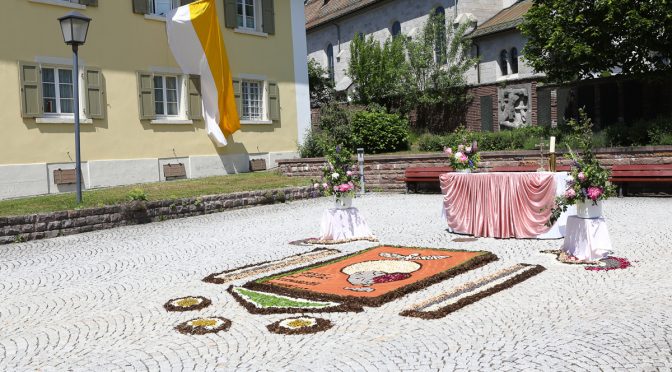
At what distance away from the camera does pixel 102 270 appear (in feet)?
30.2

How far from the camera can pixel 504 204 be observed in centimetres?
1061

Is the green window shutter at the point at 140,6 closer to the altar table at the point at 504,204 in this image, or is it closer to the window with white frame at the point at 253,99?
the window with white frame at the point at 253,99

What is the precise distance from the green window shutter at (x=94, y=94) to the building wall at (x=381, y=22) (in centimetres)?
1758

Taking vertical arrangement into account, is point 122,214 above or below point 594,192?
below

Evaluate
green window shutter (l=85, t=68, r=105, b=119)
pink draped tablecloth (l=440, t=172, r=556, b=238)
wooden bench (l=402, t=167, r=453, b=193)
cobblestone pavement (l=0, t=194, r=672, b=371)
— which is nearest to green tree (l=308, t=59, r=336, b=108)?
wooden bench (l=402, t=167, r=453, b=193)

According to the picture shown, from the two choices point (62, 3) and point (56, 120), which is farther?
point (62, 3)

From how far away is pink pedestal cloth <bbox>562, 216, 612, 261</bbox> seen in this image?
8.22 metres

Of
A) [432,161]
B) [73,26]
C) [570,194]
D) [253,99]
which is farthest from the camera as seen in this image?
[253,99]

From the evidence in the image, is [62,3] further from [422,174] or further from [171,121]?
[422,174]

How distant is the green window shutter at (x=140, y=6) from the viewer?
64.7ft

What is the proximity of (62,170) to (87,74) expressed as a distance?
9.05 ft

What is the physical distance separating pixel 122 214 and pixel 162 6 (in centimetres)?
924

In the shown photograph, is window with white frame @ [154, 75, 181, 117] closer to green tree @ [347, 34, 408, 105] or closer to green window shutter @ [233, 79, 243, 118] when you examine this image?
green window shutter @ [233, 79, 243, 118]

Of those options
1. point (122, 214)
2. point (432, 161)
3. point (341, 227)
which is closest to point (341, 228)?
point (341, 227)
